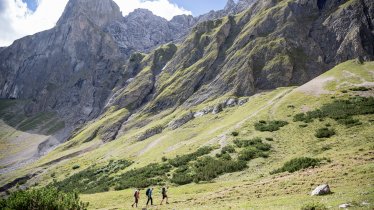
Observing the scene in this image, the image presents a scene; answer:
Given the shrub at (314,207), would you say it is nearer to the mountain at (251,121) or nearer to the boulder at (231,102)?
the mountain at (251,121)

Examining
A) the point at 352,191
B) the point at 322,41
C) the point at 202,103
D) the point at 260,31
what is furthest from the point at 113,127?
the point at 352,191

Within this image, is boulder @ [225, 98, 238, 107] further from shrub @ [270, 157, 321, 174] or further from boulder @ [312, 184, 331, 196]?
boulder @ [312, 184, 331, 196]

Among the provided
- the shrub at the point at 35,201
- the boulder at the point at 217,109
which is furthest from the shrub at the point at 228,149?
the boulder at the point at 217,109

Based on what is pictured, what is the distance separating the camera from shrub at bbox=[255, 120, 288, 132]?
2963 inches

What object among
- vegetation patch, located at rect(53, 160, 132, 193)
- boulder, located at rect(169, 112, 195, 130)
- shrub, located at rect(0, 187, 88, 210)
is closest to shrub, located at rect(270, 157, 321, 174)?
shrub, located at rect(0, 187, 88, 210)

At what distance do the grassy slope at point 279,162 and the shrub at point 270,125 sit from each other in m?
1.47

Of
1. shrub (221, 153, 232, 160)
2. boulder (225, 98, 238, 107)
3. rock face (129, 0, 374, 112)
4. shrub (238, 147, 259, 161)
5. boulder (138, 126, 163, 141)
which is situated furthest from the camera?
rock face (129, 0, 374, 112)

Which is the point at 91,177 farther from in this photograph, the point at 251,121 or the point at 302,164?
the point at 302,164

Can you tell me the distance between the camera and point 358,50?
13962cm

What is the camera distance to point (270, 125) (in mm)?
77438

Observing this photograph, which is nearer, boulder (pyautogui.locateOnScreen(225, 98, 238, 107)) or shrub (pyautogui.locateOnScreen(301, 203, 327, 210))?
shrub (pyautogui.locateOnScreen(301, 203, 327, 210))

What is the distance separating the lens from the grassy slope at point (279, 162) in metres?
30.9

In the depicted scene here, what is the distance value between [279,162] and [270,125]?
74.6 feet

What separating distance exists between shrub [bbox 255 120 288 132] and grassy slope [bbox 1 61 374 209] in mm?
1467
